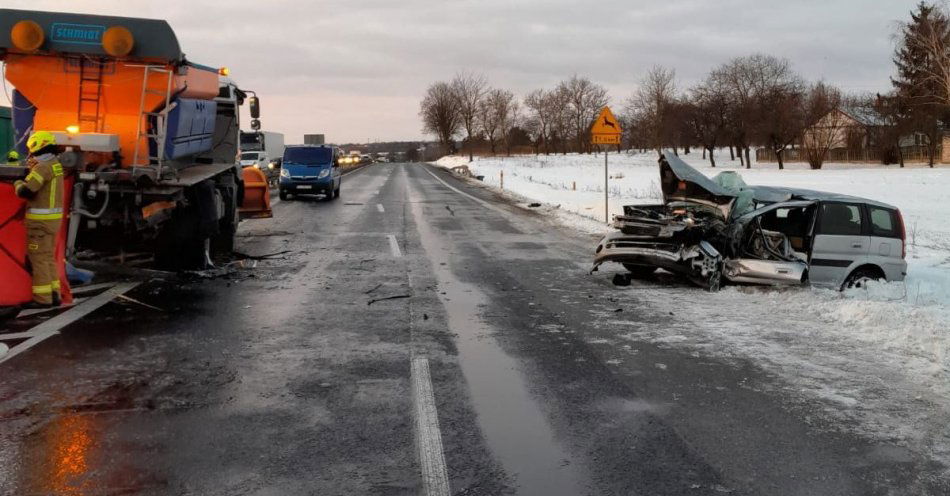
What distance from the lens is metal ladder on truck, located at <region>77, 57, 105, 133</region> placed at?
9.18 meters

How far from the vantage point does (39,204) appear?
7.88 meters

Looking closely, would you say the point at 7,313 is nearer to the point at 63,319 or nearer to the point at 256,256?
the point at 63,319

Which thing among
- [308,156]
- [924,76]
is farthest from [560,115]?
[308,156]

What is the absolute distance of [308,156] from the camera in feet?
95.5

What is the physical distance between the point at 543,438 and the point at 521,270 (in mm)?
7175

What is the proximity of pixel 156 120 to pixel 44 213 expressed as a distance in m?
2.08

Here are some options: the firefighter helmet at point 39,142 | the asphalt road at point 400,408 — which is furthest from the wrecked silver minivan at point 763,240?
the firefighter helmet at point 39,142

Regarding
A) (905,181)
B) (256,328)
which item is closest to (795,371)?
(256,328)

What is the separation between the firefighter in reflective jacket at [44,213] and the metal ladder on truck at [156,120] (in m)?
1.31

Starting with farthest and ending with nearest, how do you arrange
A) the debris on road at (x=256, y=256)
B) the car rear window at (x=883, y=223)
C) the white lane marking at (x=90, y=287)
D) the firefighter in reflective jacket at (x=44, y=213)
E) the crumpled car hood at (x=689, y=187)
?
the debris on road at (x=256, y=256), the crumpled car hood at (x=689, y=187), the car rear window at (x=883, y=223), the white lane marking at (x=90, y=287), the firefighter in reflective jacket at (x=44, y=213)

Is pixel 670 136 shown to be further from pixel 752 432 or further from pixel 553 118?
pixel 752 432

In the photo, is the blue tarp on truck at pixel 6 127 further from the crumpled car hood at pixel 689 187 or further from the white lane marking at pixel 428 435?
the crumpled car hood at pixel 689 187

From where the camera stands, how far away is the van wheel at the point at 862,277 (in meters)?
10.0

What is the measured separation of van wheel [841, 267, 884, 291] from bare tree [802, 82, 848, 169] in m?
65.6
